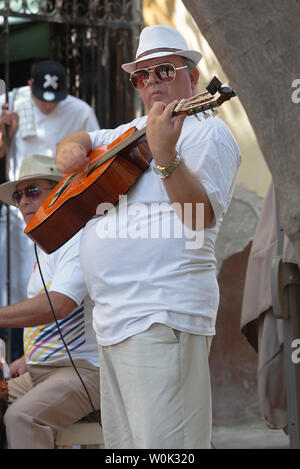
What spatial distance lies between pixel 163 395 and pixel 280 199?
0.79m

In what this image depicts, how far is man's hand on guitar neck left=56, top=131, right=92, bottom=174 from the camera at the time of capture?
2.83 m

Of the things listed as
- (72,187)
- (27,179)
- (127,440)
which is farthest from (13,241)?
(127,440)

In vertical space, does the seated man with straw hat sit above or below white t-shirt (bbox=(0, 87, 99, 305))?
below

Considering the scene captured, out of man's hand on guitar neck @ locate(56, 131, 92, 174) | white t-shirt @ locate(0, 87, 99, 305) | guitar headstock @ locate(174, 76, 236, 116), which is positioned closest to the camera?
guitar headstock @ locate(174, 76, 236, 116)

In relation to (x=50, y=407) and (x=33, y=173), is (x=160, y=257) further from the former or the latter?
(x=33, y=173)

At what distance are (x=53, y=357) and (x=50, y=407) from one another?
0.92ft

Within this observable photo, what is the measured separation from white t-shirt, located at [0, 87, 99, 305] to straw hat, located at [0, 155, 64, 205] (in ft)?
5.22

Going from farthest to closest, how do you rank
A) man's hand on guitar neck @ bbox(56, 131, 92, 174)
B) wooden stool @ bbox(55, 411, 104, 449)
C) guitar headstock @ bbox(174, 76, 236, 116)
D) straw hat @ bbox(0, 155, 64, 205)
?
straw hat @ bbox(0, 155, 64, 205)
wooden stool @ bbox(55, 411, 104, 449)
man's hand on guitar neck @ bbox(56, 131, 92, 174)
guitar headstock @ bbox(174, 76, 236, 116)

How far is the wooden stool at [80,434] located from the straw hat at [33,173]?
115 centimetres

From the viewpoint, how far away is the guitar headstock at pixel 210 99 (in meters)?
2.20

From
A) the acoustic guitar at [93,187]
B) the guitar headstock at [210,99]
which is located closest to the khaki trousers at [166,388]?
the acoustic guitar at [93,187]

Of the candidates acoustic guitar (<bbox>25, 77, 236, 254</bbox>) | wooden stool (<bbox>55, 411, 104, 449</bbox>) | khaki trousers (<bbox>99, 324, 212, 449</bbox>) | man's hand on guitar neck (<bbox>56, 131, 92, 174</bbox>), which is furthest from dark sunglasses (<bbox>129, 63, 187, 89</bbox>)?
wooden stool (<bbox>55, 411, 104, 449</bbox>)

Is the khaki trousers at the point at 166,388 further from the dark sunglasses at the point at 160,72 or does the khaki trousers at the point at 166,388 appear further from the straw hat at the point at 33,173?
the straw hat at the point at 33,173

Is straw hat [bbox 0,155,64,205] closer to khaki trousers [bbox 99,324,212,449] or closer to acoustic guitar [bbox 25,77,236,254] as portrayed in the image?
acoustic guitar [bbox 25,77,236,254]
